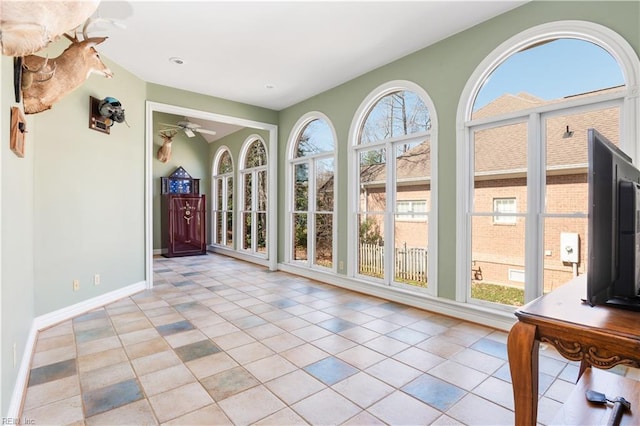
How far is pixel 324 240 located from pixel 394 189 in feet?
5.53

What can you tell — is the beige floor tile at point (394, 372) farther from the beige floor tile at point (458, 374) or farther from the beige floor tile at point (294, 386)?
the beige floor tile at point (294, 386)

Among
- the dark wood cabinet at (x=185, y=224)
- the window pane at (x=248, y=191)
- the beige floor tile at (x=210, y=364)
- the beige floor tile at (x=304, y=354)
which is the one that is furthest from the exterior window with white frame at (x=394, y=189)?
the dark wood cabinet at (x=185, y=224)

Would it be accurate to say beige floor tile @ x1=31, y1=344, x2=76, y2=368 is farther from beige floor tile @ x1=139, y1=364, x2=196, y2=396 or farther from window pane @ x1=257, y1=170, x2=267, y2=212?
window pane @ x1=257, y1=170, x2=267, y2=212

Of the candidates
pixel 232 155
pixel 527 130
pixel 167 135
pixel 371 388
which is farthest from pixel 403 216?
pixel 167 135

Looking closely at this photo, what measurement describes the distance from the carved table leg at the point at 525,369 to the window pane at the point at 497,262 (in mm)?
2331

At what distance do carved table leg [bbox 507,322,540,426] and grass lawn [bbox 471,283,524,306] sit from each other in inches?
91.8

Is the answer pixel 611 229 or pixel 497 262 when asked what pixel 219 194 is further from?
pixel 611 229

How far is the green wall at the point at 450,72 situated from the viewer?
2.62 m

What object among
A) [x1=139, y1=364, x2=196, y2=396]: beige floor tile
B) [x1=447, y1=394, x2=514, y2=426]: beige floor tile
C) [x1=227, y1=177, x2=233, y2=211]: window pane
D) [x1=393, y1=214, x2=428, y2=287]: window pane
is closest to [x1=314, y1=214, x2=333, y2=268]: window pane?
[x1=393, y1=214, x2=428, y2=287]: window pane

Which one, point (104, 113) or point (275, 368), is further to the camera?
point (104, 113)

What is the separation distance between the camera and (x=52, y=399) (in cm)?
205

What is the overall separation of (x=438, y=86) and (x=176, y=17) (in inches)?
114

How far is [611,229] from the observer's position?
3.97 feet

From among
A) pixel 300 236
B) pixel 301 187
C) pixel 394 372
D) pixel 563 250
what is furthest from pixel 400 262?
pixel 301 187
